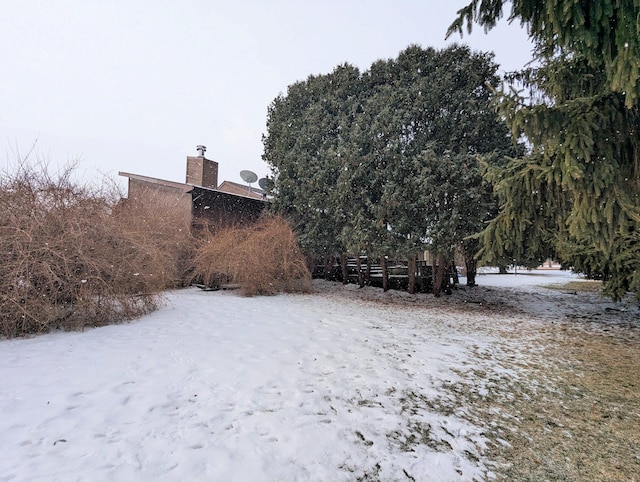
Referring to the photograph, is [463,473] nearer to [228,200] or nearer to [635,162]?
[635,162]

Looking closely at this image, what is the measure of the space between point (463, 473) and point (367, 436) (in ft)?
2.31

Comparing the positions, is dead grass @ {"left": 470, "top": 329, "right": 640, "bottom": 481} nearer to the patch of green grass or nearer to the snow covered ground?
the snow covered ground

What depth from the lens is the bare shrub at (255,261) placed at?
31.3 ft

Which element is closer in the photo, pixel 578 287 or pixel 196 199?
pixel 196 199

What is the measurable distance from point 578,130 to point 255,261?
8114mm

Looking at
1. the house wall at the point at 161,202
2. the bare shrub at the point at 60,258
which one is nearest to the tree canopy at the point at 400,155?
the house wall at the point at 161,202

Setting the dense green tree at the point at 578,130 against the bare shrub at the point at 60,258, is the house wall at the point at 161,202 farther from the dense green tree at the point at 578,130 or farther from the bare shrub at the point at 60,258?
the dense green tree at the point at 578,130

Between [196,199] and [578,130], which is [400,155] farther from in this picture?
[196,199]

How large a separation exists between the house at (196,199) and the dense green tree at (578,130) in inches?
407

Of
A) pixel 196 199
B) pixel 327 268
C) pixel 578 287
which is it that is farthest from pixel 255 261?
pixel 578 287

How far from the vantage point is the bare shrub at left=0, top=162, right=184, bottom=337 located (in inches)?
167

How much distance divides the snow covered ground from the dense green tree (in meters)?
2.64

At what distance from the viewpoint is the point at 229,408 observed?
2.68m

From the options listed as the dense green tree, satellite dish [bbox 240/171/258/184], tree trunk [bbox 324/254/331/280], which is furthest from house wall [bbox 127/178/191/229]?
the dense green tree
